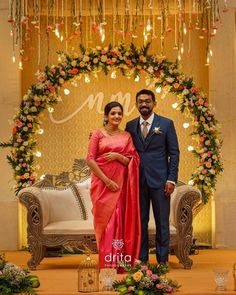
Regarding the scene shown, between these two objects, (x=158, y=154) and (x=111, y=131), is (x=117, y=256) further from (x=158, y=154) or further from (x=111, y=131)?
(x=111, y=131)

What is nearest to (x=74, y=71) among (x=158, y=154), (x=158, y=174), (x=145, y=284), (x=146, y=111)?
(x=146, y=111)

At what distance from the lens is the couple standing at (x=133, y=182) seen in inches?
236

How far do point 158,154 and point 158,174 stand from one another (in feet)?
0.57

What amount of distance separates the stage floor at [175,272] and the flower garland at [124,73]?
79 cm

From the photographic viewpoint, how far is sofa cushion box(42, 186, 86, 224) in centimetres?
723

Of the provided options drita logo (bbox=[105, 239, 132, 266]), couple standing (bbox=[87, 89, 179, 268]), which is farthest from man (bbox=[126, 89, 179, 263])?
drita logo (bbox=[105, 239, 132, 266])

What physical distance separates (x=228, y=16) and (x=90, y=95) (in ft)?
6.38

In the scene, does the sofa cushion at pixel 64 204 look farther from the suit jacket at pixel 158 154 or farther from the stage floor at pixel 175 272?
the suit jacket at pixel 158 154

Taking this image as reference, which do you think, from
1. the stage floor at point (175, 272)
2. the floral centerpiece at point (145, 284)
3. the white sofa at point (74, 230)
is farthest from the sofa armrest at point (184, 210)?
the floral centerpiece at point (145, 284)

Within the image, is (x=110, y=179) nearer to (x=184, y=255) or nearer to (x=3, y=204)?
(x=184, y=255)

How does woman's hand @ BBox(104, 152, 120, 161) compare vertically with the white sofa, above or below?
above

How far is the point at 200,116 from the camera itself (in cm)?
801

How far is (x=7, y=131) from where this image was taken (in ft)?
27.9

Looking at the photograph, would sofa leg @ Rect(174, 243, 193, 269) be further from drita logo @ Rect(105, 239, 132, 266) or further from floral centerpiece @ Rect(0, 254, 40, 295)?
floral centerpiece @ Rect(0, 254, 40, 295)
